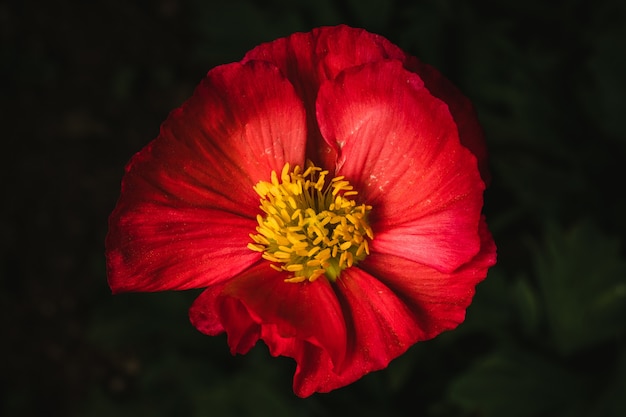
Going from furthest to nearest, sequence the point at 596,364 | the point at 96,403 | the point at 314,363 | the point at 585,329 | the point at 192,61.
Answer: the point at 192,61
the point at 96,403
the point at 596,364
the point at 585,329
the point at 314,363

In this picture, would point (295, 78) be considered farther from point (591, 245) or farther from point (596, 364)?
point (596, 364)

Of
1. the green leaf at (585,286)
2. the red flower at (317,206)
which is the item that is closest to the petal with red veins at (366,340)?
the red flower at (317,206)

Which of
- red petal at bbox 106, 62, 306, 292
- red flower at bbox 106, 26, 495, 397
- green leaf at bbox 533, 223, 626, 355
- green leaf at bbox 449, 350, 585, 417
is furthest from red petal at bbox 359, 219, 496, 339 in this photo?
green leaf at bbox 533, 223, 626, 355

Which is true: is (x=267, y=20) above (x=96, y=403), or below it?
above

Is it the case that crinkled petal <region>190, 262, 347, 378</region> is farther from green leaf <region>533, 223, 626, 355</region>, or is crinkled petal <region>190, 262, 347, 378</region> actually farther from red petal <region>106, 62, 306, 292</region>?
green leaf <region>533, 223, 626, 355</region>

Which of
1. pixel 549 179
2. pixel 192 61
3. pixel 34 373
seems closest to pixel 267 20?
pixel 192 61

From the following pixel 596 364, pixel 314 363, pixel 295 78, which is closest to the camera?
pixel 314 363
